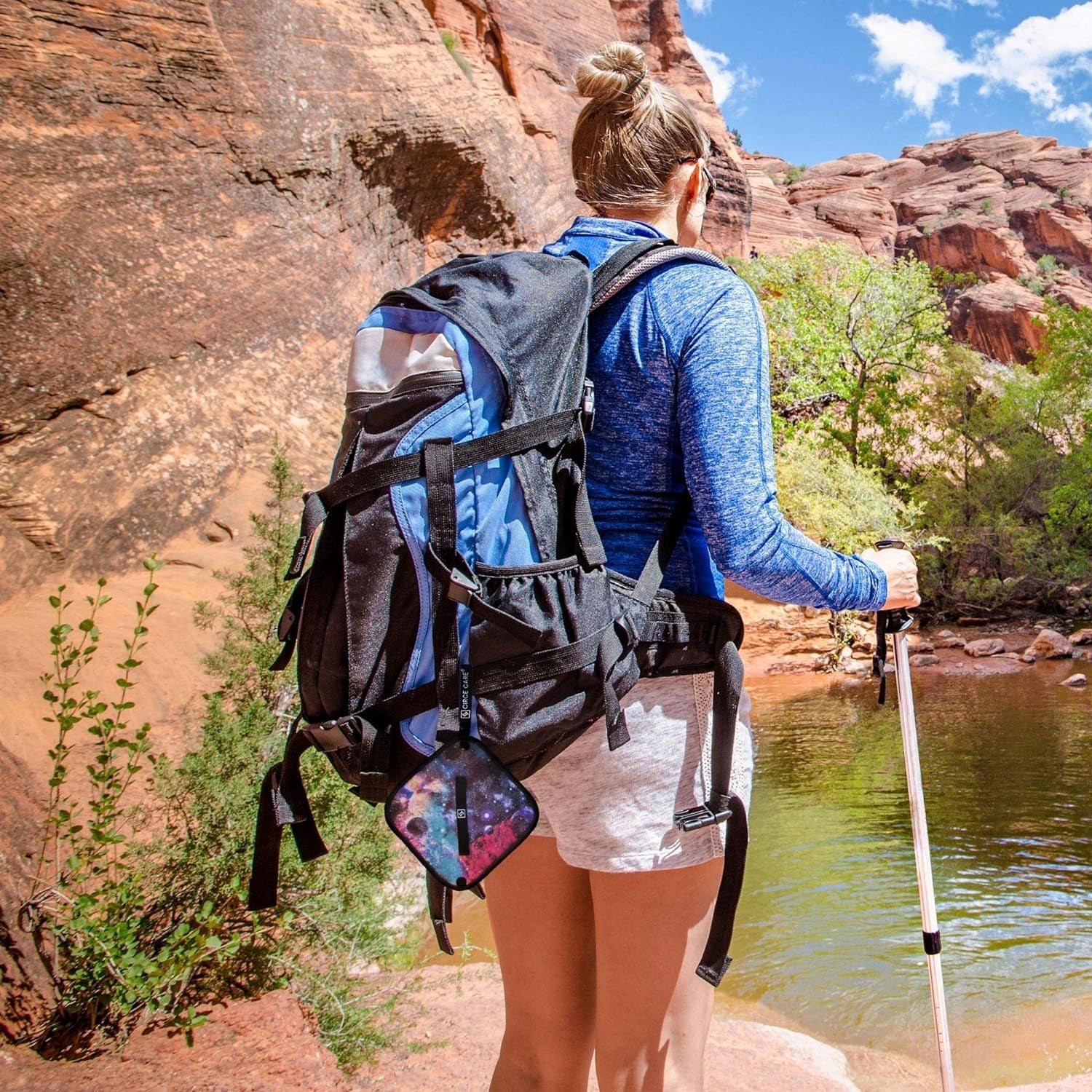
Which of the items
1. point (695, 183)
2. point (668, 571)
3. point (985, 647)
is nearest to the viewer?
point (668, 571)

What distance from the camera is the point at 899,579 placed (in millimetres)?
1539

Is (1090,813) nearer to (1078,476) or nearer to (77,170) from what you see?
(77,170)

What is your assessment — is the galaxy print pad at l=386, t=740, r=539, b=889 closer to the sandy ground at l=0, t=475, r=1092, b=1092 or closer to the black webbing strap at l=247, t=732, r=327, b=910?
the black webbing strap at l=247, t=732, r=327, b=910

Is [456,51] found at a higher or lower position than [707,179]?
higher

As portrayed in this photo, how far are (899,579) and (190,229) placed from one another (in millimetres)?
9566

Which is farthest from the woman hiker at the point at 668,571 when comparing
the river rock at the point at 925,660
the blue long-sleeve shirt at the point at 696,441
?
the river rock at the point at 925,660

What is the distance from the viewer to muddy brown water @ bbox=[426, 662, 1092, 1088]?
14.7 ft

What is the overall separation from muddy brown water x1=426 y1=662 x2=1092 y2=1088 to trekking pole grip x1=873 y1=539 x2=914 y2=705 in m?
3.21

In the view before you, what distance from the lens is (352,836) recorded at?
3.42 m

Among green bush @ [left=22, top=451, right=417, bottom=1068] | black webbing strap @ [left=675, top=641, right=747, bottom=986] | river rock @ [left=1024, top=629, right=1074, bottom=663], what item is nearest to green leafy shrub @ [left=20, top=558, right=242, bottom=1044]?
green bush @ [left=22, top=451, right=417, bottom=1068]

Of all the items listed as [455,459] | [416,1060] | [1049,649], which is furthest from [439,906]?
[1049,649]

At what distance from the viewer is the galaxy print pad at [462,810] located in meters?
1.28

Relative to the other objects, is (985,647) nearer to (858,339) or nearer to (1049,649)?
(1049,649)

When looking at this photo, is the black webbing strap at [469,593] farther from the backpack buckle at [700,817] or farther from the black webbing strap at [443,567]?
the backpack buckle at [700,817]
